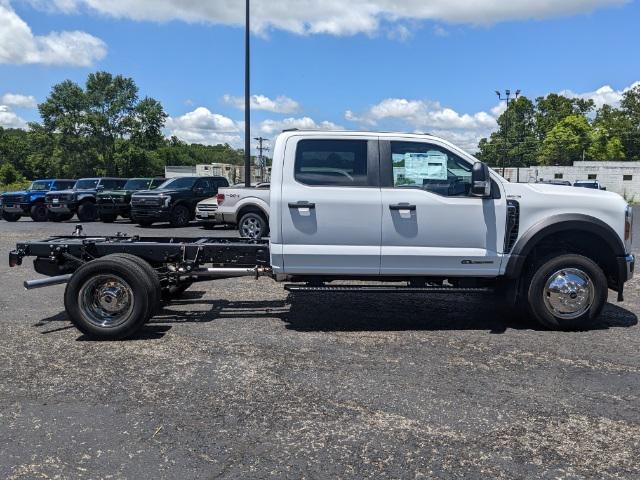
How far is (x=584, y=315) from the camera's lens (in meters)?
6.24

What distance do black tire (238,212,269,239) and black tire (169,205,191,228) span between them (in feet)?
15.6

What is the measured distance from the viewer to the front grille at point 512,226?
6.12 m

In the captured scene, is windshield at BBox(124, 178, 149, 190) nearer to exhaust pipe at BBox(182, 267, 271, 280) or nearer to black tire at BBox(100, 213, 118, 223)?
black tire at BBox(100, 213, 118, 223)

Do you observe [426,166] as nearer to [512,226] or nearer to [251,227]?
[512,226]

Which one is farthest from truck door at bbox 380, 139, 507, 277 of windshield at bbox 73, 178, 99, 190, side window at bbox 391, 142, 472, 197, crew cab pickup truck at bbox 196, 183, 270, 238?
windshield at bbox 73, 178, 99, 190

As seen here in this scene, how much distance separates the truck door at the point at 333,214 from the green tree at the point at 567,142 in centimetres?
8631

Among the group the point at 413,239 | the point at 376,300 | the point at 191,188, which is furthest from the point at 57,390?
the point at 191,188

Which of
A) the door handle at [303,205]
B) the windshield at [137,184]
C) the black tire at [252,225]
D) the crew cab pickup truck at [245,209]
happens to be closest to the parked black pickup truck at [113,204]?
the windshield at [137,184]

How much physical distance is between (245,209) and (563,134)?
260 feet

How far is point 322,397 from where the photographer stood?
4508 millimetres

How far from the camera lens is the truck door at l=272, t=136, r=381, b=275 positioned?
19.8 feet

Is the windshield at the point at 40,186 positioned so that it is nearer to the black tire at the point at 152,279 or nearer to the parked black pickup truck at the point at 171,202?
the parked black pickup truck at the point at 171,202

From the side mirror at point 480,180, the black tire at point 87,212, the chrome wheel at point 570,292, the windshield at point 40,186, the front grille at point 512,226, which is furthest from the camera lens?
the windshield at point 40,186

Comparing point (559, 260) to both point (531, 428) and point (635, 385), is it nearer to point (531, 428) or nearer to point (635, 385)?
point (635, 385)
